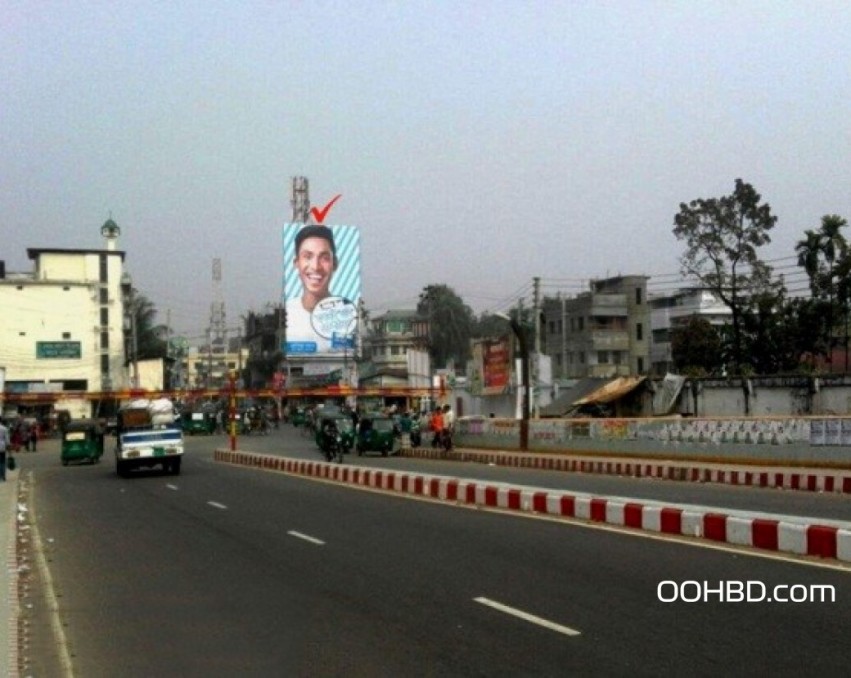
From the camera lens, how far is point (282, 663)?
742 cm

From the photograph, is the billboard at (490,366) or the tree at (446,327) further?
the tree at (446,327)

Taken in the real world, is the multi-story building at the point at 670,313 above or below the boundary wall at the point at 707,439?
above

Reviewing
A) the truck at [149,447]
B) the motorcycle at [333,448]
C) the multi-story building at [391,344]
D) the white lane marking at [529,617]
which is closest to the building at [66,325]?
the multi-story building at [391,344]

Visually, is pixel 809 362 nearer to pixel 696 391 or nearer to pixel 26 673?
pixel 696 391

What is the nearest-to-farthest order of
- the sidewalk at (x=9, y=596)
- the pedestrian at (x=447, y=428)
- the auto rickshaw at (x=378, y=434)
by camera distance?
the sidewalk at (x=9, y=596), the pedestrian at (x=447, y=428), the auto rickshaw at (x=378, y=434)

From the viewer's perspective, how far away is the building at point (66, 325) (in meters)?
92.9

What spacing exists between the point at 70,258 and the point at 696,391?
7667 cm

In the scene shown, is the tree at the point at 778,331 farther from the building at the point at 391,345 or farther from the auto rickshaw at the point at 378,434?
the building at the point at 391,345

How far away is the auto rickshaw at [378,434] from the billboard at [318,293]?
2999 centimetres

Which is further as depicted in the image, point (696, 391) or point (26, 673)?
point (696, 391)

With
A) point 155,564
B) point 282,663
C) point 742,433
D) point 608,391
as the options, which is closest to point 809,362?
point 608,391

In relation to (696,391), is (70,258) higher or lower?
higher

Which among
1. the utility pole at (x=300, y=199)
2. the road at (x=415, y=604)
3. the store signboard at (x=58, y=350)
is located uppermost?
the utility pole at (x=300, y=199)

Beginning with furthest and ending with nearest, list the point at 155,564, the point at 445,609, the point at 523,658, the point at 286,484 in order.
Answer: the point at 286,484
the point at 155,564
the point at 445,609
the point at 523,658
